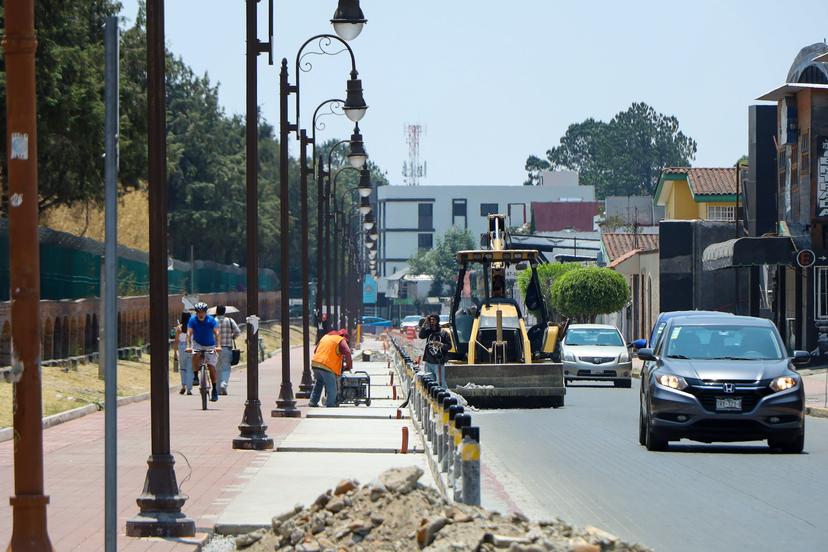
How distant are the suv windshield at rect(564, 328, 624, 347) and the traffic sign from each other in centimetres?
604

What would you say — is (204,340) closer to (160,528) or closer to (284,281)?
(284,281)

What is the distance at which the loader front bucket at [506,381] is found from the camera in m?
31.1

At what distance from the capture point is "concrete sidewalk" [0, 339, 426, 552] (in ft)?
42.5

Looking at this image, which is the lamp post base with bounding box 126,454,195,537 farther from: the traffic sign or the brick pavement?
the traffic sign

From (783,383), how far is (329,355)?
10831mm

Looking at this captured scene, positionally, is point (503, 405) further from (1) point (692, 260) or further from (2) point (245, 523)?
(1) point (692, 260)

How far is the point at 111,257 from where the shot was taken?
29.3 feet

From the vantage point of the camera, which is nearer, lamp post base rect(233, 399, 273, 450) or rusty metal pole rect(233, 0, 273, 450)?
lamp post base rect(233, 399, 273, 450)

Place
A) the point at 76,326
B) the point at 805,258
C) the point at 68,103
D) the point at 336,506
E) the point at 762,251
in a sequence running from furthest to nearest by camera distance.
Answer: the point at 762,251
the point at 805,258
the point at 68,103
the point at 76,326
the point at 336,506

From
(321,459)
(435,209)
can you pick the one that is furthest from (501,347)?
(435,209)

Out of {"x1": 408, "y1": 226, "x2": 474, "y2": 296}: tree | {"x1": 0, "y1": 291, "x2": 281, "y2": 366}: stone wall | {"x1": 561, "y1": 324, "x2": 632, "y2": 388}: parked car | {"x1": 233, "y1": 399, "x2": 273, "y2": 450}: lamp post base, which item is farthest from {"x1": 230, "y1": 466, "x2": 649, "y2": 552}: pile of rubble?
{"x1": 408, "y1": 226, "x2": 474, "y2": 296}: tree

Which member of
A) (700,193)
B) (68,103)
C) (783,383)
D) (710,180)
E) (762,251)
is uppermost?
(710,180)

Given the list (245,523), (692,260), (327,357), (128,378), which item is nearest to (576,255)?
(692,260)

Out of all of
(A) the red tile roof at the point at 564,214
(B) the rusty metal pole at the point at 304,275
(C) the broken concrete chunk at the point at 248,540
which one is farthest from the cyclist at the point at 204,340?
(A) the red tile roof at the point at 564,214
